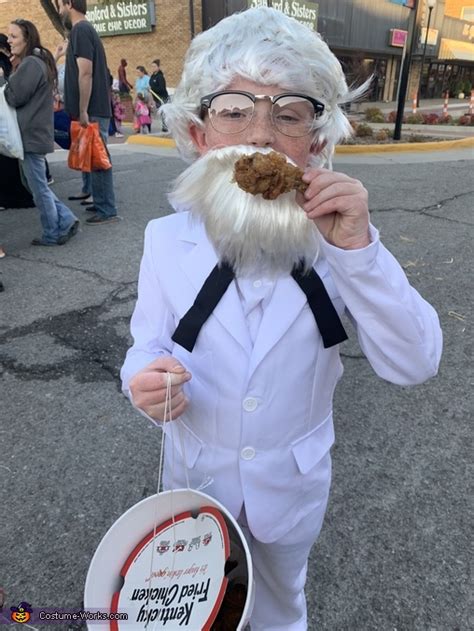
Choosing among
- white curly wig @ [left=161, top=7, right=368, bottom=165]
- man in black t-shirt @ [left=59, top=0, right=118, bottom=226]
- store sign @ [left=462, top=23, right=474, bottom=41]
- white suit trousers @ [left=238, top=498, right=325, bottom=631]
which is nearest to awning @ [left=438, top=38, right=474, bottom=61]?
store sign @ [left=462, top=23, right=474, bottom=41]

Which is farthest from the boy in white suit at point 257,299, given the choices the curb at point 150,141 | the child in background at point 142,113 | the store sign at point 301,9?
the store sign at point 301,9

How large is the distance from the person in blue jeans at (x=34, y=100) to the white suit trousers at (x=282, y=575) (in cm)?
414

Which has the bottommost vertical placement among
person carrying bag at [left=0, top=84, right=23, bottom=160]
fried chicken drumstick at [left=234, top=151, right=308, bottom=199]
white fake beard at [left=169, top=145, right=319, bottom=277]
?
person carrying bag at [left=0, top=84, right=23, bottom=160]

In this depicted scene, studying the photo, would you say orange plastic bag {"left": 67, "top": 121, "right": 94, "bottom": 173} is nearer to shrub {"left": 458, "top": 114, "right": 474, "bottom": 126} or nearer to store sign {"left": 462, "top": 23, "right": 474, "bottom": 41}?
shrub {"left": 458, "top": 114, "right": 474, "bottom": 126}

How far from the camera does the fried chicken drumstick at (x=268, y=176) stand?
3.28 feet

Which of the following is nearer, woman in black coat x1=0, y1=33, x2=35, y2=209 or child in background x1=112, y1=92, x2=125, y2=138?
woman in black coat x1=0, y1=33, x2=35, y2=209

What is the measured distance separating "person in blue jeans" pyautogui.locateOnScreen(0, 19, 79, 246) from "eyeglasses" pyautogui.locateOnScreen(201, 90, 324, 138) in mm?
3854

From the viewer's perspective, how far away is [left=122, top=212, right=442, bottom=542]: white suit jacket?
3.54 ft

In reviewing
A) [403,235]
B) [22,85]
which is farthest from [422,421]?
[22,85]

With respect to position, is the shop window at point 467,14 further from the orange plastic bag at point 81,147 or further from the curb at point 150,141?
the orange plastic bag at point 81,147

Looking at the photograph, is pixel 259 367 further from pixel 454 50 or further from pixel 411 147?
pixel 454 50

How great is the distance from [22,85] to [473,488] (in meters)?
4.50

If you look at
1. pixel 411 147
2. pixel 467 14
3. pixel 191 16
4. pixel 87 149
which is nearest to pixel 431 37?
pixel 467 14

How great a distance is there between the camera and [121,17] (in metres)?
18.4
